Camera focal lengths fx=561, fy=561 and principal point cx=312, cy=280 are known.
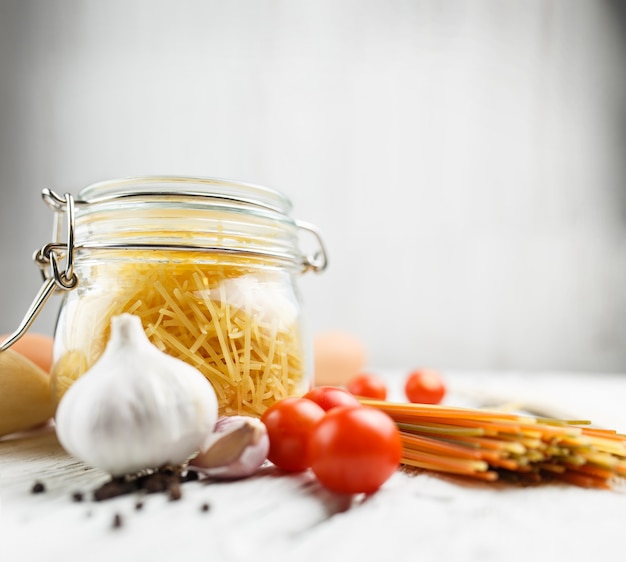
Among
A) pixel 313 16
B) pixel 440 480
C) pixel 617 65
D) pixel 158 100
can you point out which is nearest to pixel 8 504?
pixel 440 480

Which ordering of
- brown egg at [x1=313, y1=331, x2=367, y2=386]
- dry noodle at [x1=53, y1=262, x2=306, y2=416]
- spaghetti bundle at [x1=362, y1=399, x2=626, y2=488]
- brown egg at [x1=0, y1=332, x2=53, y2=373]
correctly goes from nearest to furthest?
spaghetti bundle at [x1=362, y1=399, x2=626, y2=488]
dry noodle at [x1=53, y1=262, x2=306, y2=416]
brown egg at [x1=0, y1=332, x2=53, y2=373]
brown egg at [x1=313, y1=331, x2=367, y2=386]

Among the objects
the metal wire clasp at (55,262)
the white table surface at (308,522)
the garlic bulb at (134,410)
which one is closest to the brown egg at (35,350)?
the metal wire clasp at (55,262)

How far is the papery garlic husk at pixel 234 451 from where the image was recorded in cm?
62

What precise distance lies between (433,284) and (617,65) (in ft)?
3.67

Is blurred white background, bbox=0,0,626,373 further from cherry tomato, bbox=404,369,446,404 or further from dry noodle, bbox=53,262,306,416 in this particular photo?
dry noodle, bbox=53,262,306,416

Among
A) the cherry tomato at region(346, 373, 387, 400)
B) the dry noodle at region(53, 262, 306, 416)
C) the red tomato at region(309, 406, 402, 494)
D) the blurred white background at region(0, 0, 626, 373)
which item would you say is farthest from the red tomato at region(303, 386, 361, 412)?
the blurred white background at region(0, 0, 626, 373)

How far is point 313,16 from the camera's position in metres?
2.08

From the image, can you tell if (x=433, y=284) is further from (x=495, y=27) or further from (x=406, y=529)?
(x=406, y=529)

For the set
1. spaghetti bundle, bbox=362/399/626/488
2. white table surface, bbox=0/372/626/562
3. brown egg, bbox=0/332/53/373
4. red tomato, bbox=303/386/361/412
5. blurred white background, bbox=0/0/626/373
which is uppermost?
blurred white background, bbox=0/0/626/373

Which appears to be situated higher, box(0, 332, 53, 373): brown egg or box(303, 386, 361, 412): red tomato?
box(0, 332, 53, 373): brown egg

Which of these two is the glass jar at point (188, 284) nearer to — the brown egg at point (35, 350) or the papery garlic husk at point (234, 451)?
the papery garlic husk at point (234, 451)

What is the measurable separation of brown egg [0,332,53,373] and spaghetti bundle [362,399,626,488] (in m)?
0.70

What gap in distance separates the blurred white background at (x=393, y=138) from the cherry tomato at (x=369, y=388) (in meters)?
0.98

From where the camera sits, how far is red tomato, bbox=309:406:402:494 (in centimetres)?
56
